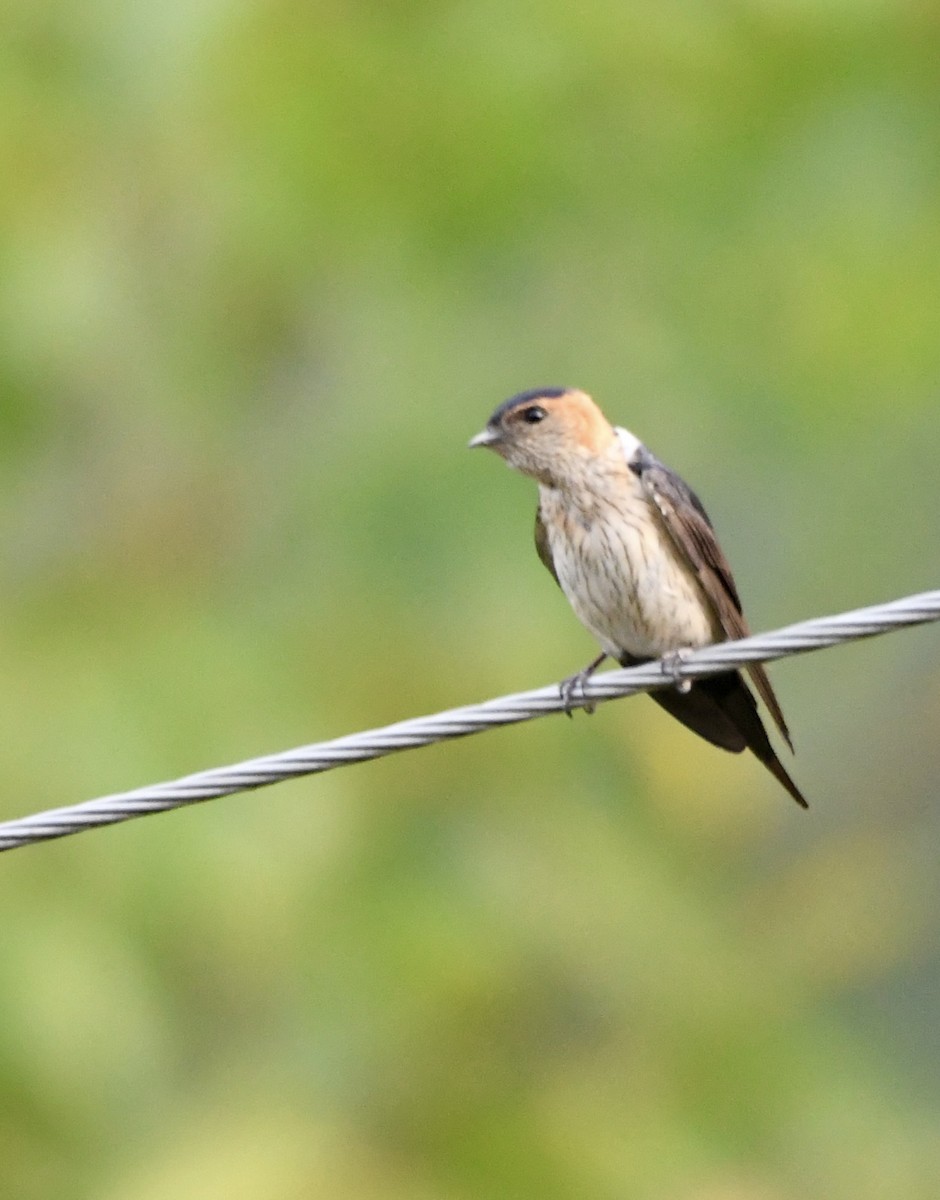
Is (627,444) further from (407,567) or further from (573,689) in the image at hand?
(407,567)

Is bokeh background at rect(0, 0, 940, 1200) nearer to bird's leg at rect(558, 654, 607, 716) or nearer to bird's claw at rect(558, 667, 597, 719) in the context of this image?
bird's leg at rect(558, 654, 607, 716)

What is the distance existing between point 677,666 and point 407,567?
4.03 meters

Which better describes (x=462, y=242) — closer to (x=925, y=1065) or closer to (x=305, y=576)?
(x=305, y=576)

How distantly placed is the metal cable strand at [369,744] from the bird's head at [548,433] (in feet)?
5.96

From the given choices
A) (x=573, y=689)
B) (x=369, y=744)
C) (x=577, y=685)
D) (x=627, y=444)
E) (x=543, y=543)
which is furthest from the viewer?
(x=627, y=444)

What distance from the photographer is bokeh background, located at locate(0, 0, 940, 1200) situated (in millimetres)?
8281

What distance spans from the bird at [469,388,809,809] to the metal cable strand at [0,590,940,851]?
5.08 ft

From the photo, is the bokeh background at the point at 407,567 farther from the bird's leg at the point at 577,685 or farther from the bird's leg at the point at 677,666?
the bird's leg at the point at 677,666

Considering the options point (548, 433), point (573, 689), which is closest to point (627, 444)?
point (548, 433)

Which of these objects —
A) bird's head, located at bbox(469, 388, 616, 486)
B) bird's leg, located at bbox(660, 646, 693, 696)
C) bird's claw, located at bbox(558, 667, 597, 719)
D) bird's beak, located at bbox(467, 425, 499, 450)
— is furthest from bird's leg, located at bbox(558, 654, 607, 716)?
bird's beak, located at bbox(467, 425, 499, 450)

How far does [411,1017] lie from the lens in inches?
349

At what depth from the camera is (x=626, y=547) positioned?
21.5 feet

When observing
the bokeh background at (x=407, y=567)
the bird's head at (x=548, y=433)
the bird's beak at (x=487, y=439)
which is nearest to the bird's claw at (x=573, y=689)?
the bird's head at (x=548, y=433)

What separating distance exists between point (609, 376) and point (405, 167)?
186 cm
